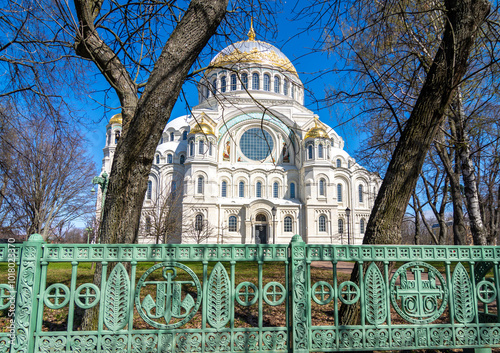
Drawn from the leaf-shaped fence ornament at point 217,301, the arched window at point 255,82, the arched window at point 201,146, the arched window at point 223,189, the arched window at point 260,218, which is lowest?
the leaf-shaped fence ornament at point 217,301

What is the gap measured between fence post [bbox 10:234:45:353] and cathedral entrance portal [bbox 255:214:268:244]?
31.6 metres

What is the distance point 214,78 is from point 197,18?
122 ft

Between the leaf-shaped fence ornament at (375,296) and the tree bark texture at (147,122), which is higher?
the tree bark texture at (147,122)

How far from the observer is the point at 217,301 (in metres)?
3.23

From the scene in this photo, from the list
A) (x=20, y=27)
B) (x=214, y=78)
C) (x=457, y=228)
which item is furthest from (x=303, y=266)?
(x=214, y=78)

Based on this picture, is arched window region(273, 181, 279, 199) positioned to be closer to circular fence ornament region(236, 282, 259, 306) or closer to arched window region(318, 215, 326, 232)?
arched window region(318, 215, 326, 232)

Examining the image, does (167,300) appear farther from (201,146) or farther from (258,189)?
(258,189)

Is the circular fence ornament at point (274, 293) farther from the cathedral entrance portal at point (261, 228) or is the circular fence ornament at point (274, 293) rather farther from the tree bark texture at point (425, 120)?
the cathedral entrance portal at point (261, 228)

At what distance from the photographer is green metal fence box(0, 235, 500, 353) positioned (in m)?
3.01

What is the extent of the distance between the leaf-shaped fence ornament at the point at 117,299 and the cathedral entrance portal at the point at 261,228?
31.4 m

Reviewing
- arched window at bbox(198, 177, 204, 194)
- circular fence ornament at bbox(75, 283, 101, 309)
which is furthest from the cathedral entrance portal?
circular fence ornament at bbox(75, 283, 101, 309)

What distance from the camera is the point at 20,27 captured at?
531 cm

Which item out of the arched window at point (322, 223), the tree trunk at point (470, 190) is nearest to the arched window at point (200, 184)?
the arched window at point (322, 223)

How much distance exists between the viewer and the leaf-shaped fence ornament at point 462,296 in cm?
349
